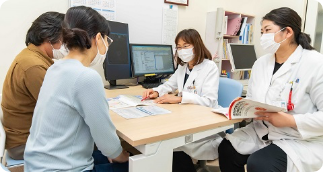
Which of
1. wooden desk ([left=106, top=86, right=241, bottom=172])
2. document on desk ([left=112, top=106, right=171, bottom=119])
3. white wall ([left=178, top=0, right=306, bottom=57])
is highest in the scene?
white wall ([left=178, top=0, right=306, bottom=57])

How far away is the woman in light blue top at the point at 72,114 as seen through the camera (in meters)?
0.83

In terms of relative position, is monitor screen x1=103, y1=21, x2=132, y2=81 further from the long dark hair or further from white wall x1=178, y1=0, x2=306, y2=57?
white wall x1=178, y1=0, x2=306, y2=57

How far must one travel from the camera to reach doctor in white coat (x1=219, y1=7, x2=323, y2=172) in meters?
1.17

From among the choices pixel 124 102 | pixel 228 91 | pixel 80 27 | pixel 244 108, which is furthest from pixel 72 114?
pixel 228 91

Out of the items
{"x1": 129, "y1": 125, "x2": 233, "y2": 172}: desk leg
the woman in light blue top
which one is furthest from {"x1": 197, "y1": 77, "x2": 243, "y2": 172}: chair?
the woman in light blue top

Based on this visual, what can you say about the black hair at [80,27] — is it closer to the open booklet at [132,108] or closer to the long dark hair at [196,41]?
the open booklet at [132,108]

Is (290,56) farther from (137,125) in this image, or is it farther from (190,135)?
(137,125)

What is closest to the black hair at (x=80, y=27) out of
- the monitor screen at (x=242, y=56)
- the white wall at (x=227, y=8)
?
the white wall at (x=227, y=8)

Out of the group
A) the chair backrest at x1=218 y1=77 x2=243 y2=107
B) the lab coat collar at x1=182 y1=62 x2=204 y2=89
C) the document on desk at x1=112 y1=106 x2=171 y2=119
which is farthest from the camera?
the lab coat collar at x1=182 y1=62 x2=204 y2=89

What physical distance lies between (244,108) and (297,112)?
31 centimetres

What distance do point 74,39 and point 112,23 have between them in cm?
124

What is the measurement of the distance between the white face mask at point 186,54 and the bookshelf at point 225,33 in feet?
3.40

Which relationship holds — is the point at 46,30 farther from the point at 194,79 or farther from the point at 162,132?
the point at 194,79

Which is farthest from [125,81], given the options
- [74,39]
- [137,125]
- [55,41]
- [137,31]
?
[74,39]
